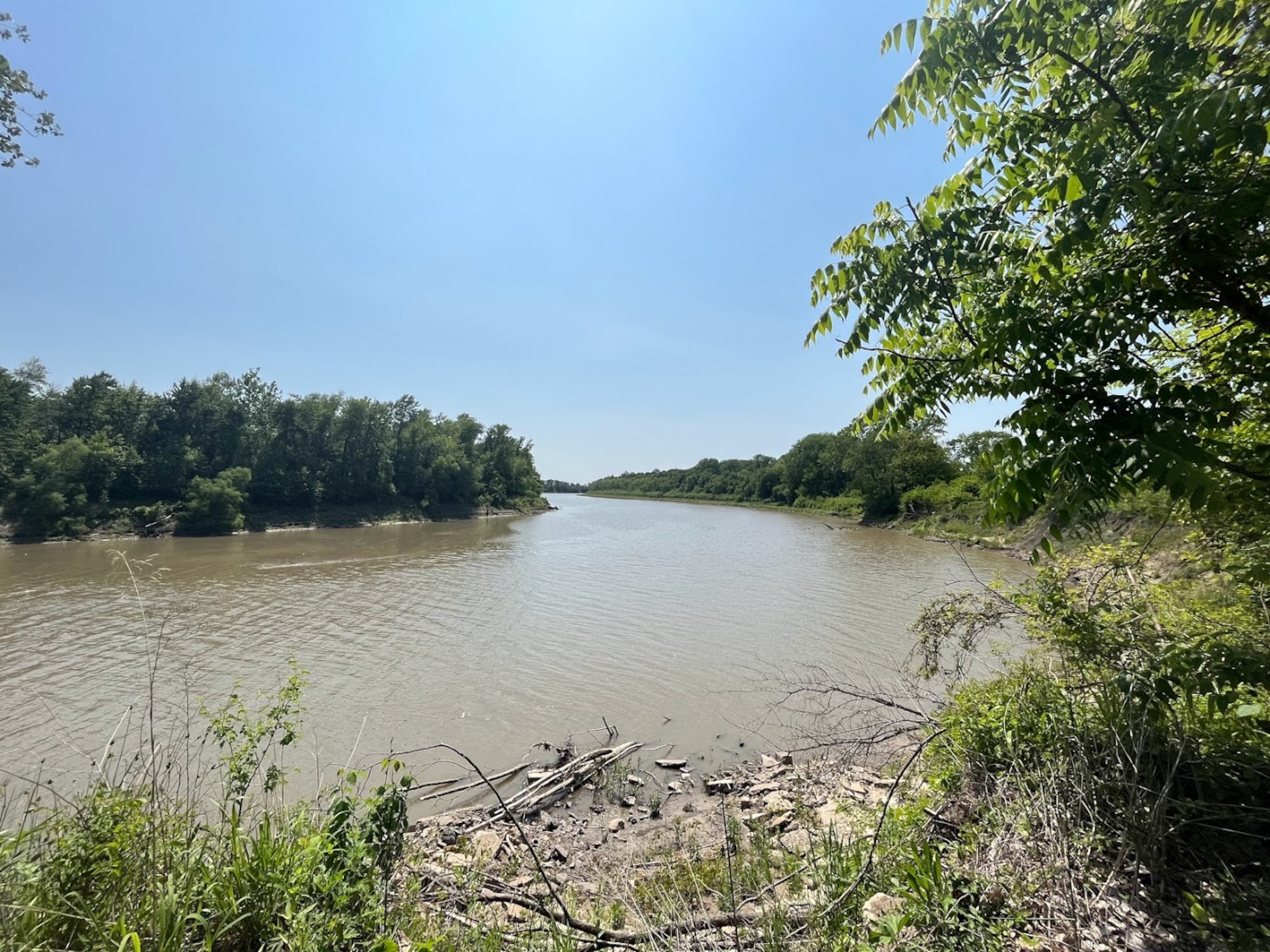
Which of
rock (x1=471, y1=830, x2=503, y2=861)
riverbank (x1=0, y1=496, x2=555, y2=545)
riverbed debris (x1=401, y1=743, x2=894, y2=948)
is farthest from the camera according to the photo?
riverbank (x1=0, y1=496, x2=555, y2=545)

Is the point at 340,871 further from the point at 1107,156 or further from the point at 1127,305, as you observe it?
the point at 1107,156

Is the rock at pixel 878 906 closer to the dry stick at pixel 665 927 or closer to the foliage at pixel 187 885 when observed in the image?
the dry stick at pixel 665 927

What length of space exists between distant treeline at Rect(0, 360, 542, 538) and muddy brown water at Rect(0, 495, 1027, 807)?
938 cm

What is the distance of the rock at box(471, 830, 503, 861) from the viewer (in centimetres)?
498

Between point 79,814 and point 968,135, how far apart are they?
6203 millimetres

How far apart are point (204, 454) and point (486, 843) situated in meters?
55.0

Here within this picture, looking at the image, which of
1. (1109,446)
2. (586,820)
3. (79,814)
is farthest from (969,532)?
(79,814)

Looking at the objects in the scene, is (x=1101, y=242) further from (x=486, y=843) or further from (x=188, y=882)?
(x=486, y=843)

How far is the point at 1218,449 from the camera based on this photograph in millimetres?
2586

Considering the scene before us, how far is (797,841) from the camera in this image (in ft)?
15.8

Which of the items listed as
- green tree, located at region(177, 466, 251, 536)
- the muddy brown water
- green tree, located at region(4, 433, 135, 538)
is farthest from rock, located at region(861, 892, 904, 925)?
green tree, located at region(177, 466, 251, 536)

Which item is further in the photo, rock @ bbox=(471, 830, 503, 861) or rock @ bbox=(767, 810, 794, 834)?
rock @ bbox=(767, 810, 794, 834)

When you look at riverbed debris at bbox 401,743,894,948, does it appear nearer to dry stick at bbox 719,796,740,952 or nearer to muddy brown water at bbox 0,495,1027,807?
dry stick at bbox 719,796,740,952

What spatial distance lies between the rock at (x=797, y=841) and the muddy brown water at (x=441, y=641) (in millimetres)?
2866
